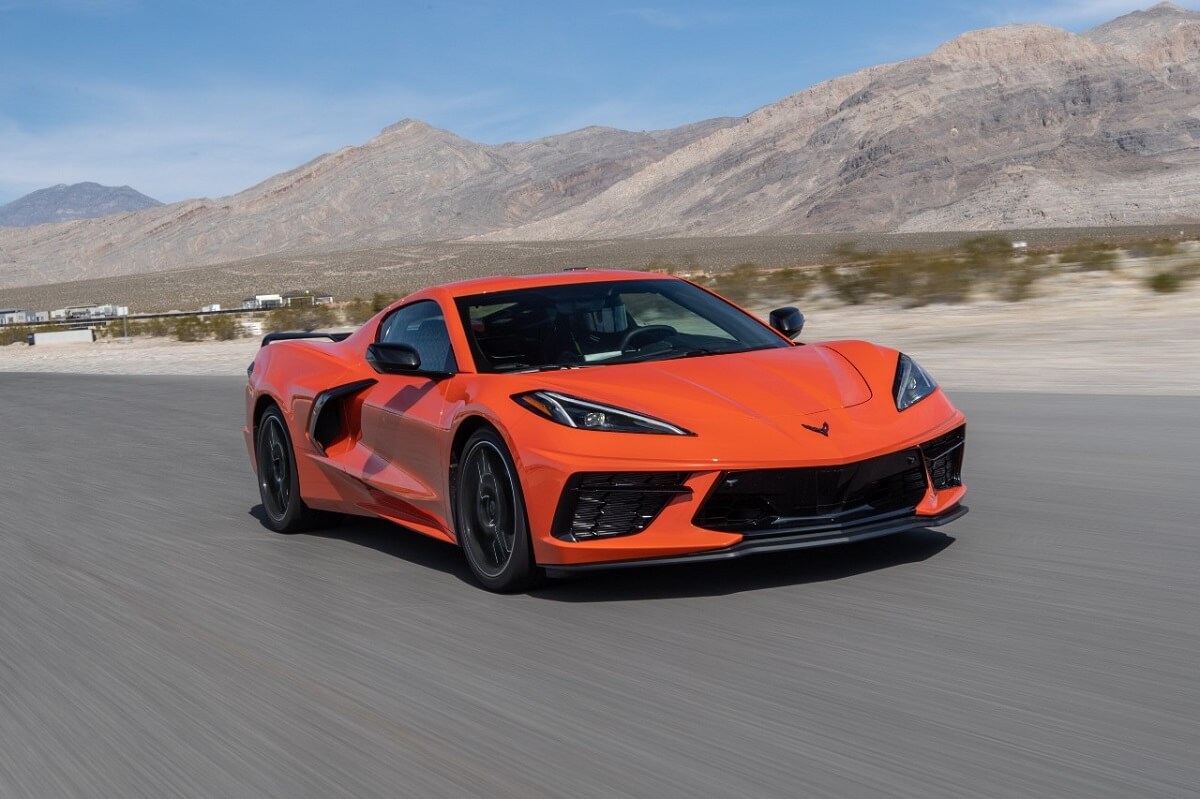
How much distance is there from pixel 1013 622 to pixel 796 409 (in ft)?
3.50

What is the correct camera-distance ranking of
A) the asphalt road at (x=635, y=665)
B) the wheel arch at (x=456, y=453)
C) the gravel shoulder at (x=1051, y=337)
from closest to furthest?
1. the asphalt road at (x=635, y=665)
2. the wheel arch at (x=456, y=453)
3. the gravel shoulder at (x=1051, y=337)

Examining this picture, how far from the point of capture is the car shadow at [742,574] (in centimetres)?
534

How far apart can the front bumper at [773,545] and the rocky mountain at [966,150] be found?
112 metres

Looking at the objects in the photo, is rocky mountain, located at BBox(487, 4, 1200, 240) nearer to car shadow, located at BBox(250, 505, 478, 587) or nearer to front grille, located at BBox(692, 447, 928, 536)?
car shadow, located at BBox(250, 505, 478, 587)

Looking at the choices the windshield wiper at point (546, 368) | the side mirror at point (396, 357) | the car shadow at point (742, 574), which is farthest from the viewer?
the side mirror at point (396, 357)

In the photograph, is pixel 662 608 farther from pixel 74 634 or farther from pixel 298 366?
pixel 298 366

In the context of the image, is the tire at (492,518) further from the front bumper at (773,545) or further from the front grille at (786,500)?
the front grille at (786,500)

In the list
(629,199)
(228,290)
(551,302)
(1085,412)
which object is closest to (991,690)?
(551,302)

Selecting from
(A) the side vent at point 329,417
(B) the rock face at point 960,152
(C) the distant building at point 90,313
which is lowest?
(C) the distant building at point 90,313

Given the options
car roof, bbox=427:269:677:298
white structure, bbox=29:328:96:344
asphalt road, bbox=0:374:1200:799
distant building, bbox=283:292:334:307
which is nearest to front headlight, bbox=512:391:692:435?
asphalt road, bbox=0:374:1200:799

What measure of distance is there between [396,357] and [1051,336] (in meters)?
11.8

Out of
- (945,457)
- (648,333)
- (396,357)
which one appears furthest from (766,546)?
(396,357)

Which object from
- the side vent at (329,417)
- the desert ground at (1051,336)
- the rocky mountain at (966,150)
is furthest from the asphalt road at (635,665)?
the rocky mountain at (966,150)

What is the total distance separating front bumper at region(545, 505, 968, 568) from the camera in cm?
499
